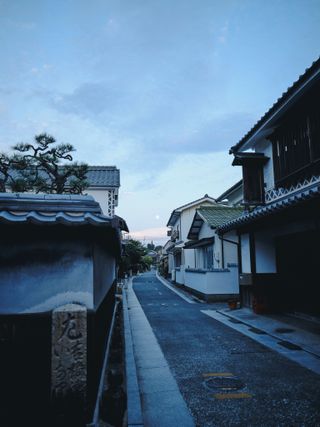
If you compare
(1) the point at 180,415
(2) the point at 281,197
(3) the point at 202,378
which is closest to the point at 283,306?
(2) the point at 281,197

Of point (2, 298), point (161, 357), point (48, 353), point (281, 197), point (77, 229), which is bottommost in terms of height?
point (161, 357)

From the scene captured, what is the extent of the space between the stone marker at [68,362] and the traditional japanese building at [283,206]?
7.25m

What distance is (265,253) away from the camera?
14.8 meters

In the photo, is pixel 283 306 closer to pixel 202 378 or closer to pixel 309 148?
pixel 309 148

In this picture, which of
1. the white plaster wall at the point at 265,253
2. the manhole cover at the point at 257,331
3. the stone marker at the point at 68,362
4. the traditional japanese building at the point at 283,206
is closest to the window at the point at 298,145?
the traditional japanese building at the point at 283,206

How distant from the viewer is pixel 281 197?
13.1 meters

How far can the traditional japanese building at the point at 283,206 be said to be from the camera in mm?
10555

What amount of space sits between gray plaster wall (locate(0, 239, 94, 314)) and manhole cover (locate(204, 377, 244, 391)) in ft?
12.9

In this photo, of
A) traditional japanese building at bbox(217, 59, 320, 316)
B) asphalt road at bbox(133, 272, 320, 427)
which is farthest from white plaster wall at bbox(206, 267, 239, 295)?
asphalt road at bbox(133, 272, 320, 427)

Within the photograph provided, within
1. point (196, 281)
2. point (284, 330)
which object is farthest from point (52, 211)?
point (196, 281)

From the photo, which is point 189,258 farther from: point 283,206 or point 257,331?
point 283,206

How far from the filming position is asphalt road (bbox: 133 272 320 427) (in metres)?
5.26

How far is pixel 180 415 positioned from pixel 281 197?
10.2 metres

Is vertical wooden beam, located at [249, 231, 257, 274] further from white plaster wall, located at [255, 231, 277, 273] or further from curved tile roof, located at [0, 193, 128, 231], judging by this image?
curved tile roof, located at [0, 193, 128, 231]
